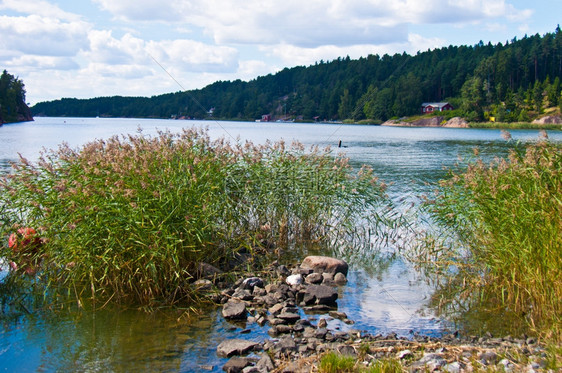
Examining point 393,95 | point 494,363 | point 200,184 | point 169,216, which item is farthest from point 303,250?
point 393,95

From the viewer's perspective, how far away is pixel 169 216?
28.9ft

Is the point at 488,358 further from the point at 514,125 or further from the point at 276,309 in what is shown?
the point at 514,125

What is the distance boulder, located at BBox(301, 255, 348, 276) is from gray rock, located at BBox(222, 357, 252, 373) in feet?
14.7

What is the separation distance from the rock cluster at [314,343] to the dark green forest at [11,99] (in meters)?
116

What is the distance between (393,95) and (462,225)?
460 ft

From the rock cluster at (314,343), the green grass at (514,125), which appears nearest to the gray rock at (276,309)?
the rock cluster at (314,343)

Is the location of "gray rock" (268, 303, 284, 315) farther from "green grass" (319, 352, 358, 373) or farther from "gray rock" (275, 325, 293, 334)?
"green grass" (319, 352, 358, 373)

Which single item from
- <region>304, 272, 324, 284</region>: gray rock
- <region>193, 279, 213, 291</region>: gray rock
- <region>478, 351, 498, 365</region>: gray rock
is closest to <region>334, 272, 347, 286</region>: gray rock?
<region>304, 272, 324, 284</region>: gray rock

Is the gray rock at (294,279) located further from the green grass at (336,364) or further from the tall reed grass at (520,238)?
the green grass at (336,364)

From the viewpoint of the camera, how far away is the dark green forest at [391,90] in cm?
9300

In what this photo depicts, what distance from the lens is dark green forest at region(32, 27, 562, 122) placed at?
305ft

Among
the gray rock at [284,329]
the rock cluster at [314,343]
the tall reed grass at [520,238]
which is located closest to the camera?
the rock cluster at [314,343]

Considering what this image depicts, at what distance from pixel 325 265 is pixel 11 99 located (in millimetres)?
129264

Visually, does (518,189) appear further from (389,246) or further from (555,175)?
(389,246)
